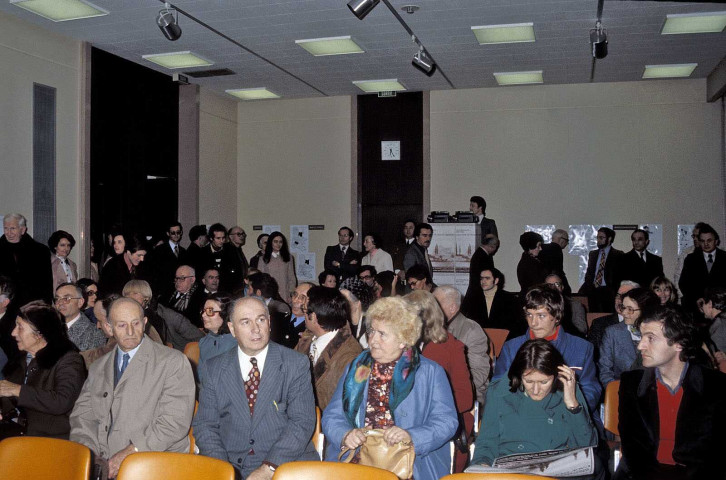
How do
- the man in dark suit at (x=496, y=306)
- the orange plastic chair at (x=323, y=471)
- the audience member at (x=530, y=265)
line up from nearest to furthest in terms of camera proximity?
the orange plastic chair at (x=323, y=471), the man in dark suit at (x=496, y=306), the audience member at (x=530, y=265)

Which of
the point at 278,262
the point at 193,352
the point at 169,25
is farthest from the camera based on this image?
the point at 278,262

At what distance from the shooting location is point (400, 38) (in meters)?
8.76

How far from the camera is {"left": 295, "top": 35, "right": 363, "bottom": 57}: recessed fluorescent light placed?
888 cm

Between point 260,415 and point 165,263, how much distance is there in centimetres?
625

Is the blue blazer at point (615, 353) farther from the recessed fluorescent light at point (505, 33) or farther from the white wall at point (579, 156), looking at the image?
the white wall at point (579, 156)

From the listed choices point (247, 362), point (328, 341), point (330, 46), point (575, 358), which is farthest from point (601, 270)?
point (247, 362)

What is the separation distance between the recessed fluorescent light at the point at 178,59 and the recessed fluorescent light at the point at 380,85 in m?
2.68

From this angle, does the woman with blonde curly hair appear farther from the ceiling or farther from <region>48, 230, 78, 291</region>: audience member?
<region>48, 230, 78, 291</region>: audience member

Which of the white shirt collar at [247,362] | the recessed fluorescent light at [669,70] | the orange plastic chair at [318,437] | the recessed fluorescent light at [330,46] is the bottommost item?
the orange plastic chair at [318,437]

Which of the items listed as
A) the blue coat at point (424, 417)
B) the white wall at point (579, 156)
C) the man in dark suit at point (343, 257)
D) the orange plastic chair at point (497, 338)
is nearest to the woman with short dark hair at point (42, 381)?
the blue coat at point (424, 417)

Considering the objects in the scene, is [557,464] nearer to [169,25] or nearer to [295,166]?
[169,25]

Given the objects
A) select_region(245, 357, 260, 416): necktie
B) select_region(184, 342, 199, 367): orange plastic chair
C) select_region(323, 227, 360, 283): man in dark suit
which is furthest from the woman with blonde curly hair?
select_region(323, 227, 360, 283): man in dark suit

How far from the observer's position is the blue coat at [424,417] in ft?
10.3

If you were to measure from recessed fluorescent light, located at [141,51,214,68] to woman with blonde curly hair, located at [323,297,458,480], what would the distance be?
7353mm
